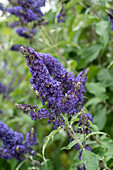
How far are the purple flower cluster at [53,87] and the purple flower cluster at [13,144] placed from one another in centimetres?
48

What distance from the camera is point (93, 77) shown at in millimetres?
3223

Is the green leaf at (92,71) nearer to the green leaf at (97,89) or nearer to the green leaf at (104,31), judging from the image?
the green leaf at (97,89)

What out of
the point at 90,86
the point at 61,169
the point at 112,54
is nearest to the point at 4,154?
the point at 90,86

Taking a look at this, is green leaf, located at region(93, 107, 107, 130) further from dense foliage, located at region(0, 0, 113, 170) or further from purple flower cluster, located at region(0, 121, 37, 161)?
purple flower cluster, located at region(0, 121, 37, 161)

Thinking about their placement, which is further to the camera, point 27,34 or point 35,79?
point 27,34

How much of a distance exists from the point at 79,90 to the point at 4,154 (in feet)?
3.20

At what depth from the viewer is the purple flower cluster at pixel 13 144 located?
188 cm

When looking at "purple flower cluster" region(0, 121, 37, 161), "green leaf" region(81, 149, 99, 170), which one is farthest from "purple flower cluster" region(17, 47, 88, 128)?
"purple flower cluster" region(0, 121, 37, 161)

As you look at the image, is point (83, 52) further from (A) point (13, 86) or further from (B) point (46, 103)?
(A) point (13, 86)

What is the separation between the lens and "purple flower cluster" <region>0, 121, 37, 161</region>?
188 centimetres

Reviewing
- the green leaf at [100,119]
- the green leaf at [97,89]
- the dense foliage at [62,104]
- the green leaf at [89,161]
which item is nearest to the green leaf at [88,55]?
the dense foliage at [62,104]

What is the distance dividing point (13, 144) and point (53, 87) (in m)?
0.81

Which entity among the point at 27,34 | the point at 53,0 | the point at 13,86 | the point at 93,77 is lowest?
the point at 93,77

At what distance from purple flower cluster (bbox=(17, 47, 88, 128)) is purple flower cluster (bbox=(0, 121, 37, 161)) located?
48cm
